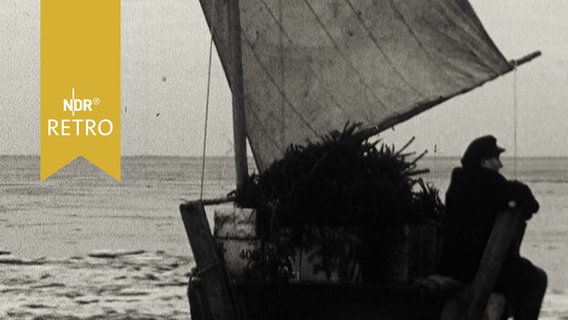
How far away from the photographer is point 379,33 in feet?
23.8

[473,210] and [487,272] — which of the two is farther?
[473,210]

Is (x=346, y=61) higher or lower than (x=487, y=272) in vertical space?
higher

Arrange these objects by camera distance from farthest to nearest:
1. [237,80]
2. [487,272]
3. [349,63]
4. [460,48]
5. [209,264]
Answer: [349,63] → [460,48] → [237,80] → [209,264] → [487,272]

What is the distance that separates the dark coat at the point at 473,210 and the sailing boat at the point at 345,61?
48.4 inches

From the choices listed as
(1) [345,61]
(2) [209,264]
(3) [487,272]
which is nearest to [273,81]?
(1) [345,61]

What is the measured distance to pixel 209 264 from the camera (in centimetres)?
596

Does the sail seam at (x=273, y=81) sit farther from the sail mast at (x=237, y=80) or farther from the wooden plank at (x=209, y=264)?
the wooden plank at (x=209, y=264)

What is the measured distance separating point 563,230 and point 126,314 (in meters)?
16.3

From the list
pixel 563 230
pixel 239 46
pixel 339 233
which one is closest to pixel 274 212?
pixel 339 233

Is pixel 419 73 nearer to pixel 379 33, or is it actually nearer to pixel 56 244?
pixel 379 33

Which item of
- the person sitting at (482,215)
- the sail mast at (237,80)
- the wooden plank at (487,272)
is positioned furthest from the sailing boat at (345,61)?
the wooden plank at (487,272)

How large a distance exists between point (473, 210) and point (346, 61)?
6.05 ft

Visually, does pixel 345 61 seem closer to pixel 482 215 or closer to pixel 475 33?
pixel 475 33

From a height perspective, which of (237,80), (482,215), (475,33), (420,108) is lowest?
(482,215)
